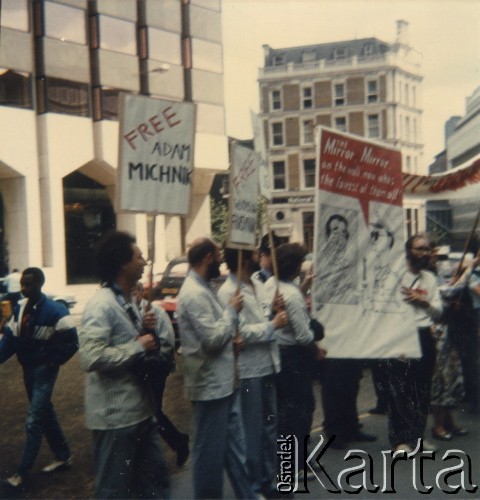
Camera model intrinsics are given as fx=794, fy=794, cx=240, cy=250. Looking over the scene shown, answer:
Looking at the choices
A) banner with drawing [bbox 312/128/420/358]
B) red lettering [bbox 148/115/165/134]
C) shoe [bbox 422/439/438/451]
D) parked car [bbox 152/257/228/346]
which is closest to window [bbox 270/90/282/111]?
banner with drawing [bbox 312/128/420/358]

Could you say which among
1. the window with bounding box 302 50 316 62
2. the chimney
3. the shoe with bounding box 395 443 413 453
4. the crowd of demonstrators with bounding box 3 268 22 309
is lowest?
the shoe with bounding box 395 443 413 453

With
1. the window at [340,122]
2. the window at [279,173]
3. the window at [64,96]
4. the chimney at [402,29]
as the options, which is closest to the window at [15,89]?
the window at [64,96]

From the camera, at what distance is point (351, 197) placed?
530cm

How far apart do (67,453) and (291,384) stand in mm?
1767

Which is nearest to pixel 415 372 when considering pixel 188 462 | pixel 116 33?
pixel 188 462

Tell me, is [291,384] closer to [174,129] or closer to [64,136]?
[174,129]

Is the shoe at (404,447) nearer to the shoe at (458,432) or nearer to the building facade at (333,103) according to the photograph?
the shoe at (458,432)

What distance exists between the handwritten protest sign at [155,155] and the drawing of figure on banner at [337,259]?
3.60ft

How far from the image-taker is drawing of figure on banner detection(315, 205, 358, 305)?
203 inches

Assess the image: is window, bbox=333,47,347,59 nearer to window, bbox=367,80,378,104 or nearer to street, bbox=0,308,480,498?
window, bbox=367,80,378,104

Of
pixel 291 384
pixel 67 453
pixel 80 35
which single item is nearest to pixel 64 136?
pixel 80 35

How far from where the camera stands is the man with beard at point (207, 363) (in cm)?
426

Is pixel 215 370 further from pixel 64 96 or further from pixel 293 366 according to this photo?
pixel 64 96

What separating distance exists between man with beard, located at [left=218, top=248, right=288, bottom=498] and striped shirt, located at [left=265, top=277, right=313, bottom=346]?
16 cm
